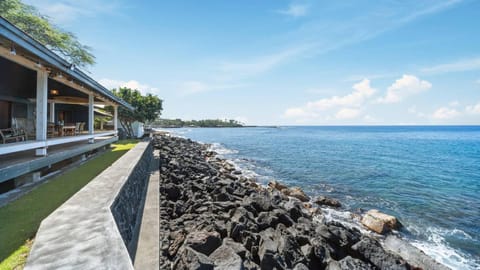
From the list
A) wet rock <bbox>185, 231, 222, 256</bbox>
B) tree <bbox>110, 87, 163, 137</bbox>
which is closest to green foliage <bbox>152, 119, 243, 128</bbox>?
tree <bbox>110, 87, 163, 137</bbox>

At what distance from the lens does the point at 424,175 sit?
16.9 metres

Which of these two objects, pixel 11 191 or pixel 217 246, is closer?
pixel 217 246

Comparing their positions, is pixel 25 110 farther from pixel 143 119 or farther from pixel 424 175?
pixel 424 175

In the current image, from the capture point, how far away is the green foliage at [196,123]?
428 ft

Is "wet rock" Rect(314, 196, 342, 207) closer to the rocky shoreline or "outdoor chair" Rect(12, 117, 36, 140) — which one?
the rocky shoreline

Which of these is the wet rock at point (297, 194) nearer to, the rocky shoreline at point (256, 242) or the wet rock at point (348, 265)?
the rocky shoreline at point (256, 242)

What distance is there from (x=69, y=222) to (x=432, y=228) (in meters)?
10.4

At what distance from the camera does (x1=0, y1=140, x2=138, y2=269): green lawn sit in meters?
3.31

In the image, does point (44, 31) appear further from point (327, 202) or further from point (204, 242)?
point (327, 202)

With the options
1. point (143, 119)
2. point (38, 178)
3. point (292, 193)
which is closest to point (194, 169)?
point (292, 193)

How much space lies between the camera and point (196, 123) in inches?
5728

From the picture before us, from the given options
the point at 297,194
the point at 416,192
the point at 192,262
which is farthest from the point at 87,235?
the point at 416,192

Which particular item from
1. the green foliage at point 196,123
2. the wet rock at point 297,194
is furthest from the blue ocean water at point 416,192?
the green foliage at point 196,123

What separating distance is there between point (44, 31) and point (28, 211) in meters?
19.7
